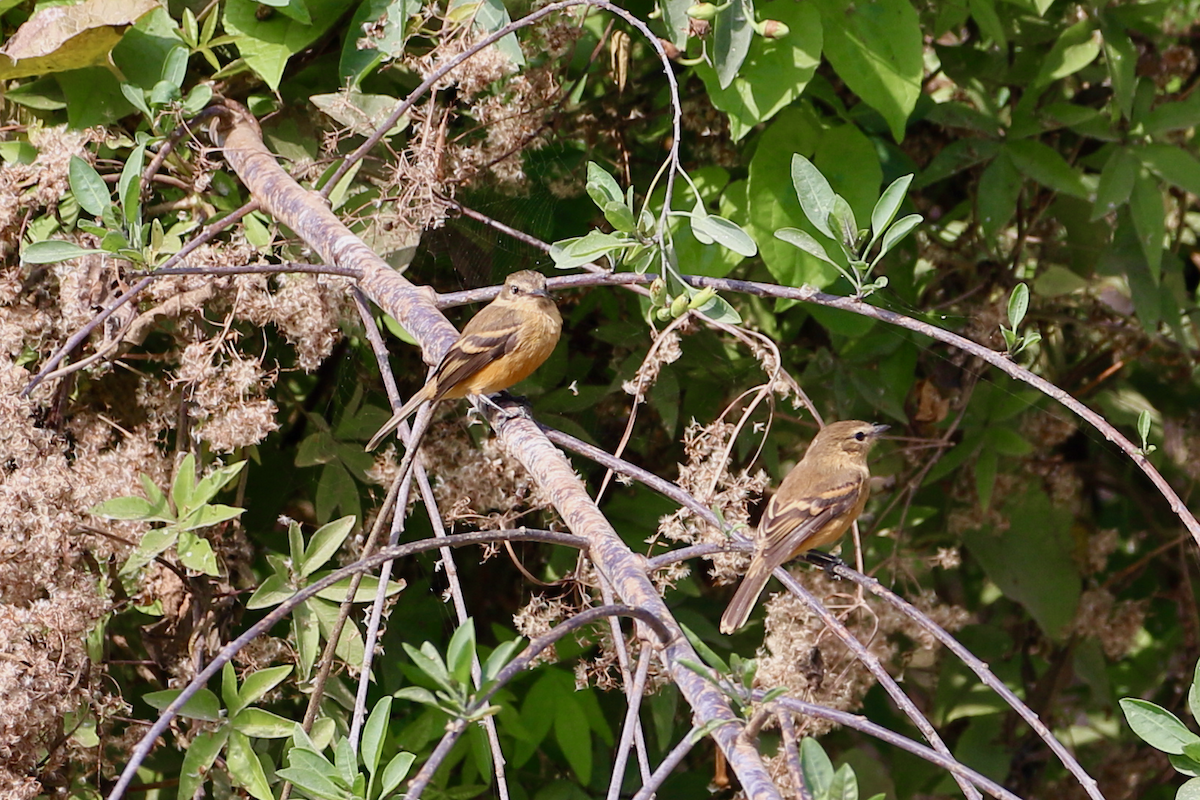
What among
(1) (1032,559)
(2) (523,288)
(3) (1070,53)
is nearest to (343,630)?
(2) (523,288)

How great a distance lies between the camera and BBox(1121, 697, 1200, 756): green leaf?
5.82 feet

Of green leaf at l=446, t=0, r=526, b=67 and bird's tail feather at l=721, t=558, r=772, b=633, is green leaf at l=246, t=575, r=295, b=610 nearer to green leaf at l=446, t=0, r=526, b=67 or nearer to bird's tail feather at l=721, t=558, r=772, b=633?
bird's tail feather at l=721, t=558, r=772, b=633

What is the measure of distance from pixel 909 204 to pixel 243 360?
217 cm

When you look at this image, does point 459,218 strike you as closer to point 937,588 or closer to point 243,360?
point 243,360

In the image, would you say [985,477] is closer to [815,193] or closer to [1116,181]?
[1116,181]

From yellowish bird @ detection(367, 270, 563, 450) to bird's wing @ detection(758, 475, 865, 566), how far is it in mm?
887

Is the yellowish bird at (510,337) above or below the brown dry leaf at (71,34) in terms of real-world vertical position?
below

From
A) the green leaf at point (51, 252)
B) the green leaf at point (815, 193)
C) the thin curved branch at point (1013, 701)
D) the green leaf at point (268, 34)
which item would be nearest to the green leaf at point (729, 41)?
the green leaf at point (815, 193)

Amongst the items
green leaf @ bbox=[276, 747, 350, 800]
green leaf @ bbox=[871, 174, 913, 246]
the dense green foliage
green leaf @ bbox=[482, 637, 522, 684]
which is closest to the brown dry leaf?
the dense green foliage

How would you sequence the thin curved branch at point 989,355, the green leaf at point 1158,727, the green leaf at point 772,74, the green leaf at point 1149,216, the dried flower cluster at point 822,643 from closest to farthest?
1. the green leaf at point 1158,727
2. the thin curved branch at point 989,355
3. the dried flower cluster at point 822,643
4. the green leaf at point 772,74
5. the green leaf at point 1149,216

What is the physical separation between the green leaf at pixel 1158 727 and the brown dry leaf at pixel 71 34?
2.68 meters

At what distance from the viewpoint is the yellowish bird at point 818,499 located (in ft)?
10.3

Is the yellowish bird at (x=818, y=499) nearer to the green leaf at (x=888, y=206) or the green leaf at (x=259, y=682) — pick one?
the green leaf at (x=888, y=206)

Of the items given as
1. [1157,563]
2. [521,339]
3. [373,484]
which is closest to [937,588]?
[1157,563]
